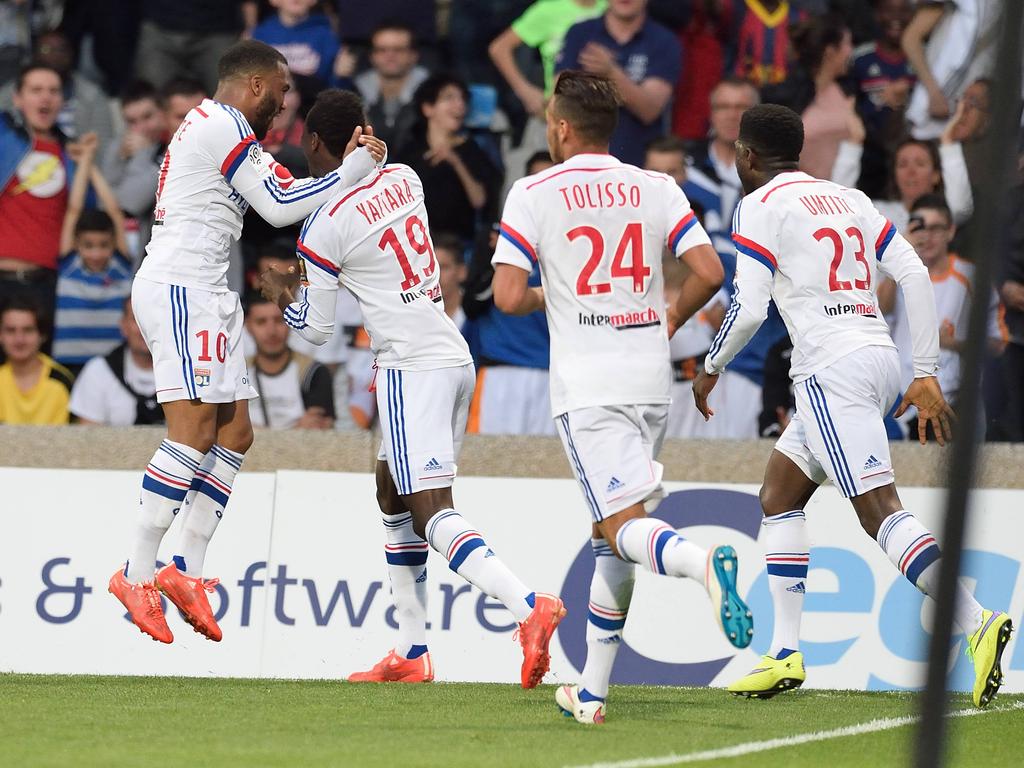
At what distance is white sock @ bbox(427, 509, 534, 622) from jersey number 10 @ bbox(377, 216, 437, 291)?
111cm

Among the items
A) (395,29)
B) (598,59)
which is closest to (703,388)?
(598,59)

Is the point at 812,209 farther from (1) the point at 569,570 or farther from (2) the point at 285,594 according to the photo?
(2) the point at 285,594

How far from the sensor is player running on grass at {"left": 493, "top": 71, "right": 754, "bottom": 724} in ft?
19.3

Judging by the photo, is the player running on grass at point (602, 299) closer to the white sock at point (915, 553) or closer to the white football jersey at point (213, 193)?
the white sock at point (915, 553)

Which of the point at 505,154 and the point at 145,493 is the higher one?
the point at 505,154

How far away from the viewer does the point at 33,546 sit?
356 inches

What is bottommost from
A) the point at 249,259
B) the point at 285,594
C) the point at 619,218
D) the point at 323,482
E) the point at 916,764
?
the point at 285,594

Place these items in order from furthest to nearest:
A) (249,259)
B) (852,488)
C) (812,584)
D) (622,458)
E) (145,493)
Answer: (249,259), (812,584), (145,493), (852,488), (622,458)

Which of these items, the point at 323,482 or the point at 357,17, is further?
the point at 357,17

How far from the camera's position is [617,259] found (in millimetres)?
5988

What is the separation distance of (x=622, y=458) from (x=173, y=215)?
2781mm

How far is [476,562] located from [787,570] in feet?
4.95

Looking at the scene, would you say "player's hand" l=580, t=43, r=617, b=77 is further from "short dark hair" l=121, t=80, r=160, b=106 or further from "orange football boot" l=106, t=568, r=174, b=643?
"orange football boot" l=106, t=568, r=174, b=643

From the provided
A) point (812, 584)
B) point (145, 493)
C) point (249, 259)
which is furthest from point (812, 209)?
point (249, 259)
